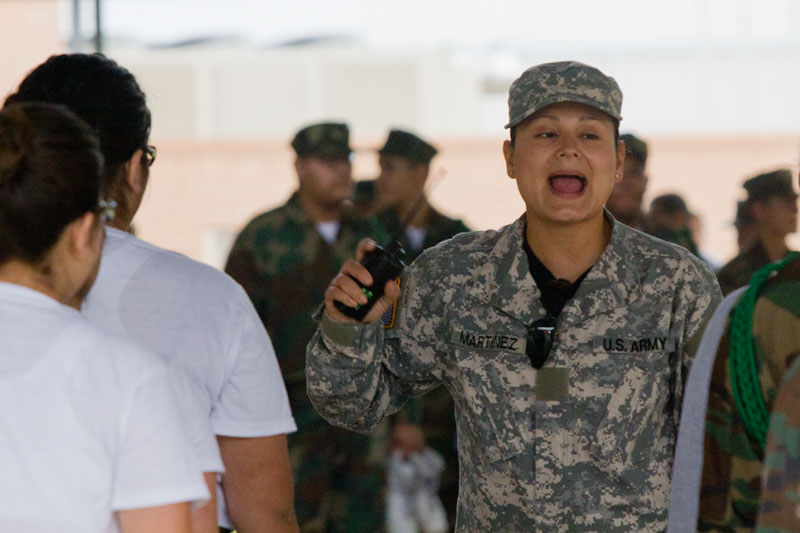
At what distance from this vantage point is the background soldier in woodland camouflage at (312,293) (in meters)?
5.16

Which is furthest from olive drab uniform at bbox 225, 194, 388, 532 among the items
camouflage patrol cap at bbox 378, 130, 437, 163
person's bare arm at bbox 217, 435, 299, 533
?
person's bare arm at bbox 217, 435, 299, 533

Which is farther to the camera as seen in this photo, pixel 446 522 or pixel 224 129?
pixel 224 129

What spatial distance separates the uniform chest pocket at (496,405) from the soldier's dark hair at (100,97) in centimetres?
93

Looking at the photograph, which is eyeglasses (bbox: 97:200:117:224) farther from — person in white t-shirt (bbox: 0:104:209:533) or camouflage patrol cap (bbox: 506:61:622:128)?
camouflage patrol cap (bbox: 506:61:622:128)

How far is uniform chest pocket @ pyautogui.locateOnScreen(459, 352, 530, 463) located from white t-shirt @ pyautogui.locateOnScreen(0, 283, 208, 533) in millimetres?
1040

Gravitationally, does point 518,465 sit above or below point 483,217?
above

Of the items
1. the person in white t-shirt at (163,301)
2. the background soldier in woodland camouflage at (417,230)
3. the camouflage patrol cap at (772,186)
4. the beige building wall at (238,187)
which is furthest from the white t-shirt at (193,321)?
the beige building wall at (238,187)

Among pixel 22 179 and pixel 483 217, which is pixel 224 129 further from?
pixel 22 179

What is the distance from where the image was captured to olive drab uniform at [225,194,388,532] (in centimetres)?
516

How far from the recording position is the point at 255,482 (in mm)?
2250

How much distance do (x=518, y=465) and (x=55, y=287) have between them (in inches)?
47.5

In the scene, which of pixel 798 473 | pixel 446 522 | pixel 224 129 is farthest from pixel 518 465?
pixel 224 129

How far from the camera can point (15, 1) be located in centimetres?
2002

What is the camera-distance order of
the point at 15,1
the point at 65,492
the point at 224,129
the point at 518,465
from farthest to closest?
the point at 224,129 → the point at 15,1 → the point at 518,465 → the point at 65,492
